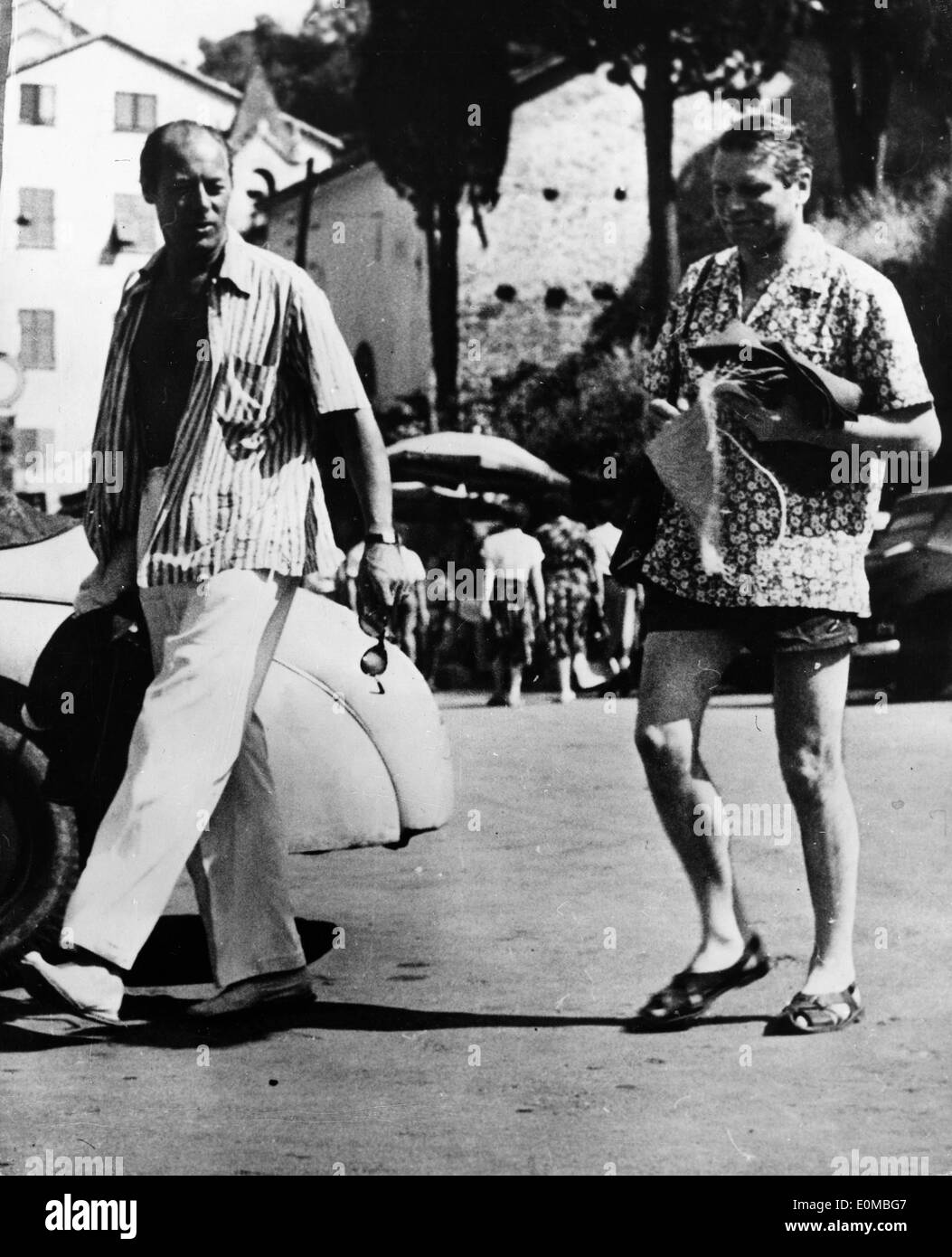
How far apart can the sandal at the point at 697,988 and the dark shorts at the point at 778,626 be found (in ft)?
2.61

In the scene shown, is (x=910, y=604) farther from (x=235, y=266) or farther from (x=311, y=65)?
(x=311, y=65)

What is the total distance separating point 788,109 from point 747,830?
1.95 meters

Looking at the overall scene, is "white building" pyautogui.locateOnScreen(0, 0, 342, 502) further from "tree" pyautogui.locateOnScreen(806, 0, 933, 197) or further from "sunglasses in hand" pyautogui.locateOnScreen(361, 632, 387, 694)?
"tree" pyautogui.locateOnScreen(806, 0, 933, 197)

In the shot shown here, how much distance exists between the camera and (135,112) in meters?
4.54

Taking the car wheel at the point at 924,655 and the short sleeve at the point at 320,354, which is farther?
the car wheel at the point at 924,655

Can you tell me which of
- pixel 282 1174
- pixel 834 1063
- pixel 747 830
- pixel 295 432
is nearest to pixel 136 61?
pixel 295 432

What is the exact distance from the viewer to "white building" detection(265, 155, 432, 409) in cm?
451

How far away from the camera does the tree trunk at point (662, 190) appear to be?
4.55 m

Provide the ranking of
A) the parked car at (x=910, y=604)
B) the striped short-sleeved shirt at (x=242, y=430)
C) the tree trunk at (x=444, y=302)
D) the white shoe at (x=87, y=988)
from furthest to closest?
the tree trunk at (x=444, y=302)
the parked car at (x=910, y=604)
the striped short-sleeved shirt at (x=242, y=430)
the white shoe at (x=87, y=988)

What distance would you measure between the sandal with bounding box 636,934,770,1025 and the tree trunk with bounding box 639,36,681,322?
5.73 feet

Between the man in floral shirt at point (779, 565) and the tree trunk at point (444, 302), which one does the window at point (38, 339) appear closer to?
the tree trunk at point (444, 302)

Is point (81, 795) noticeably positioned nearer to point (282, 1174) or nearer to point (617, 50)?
point (282, 1174)

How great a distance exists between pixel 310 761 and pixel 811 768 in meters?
1.32

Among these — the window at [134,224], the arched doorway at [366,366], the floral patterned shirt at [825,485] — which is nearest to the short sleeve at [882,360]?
the floral patterned shirt at [825,485]
